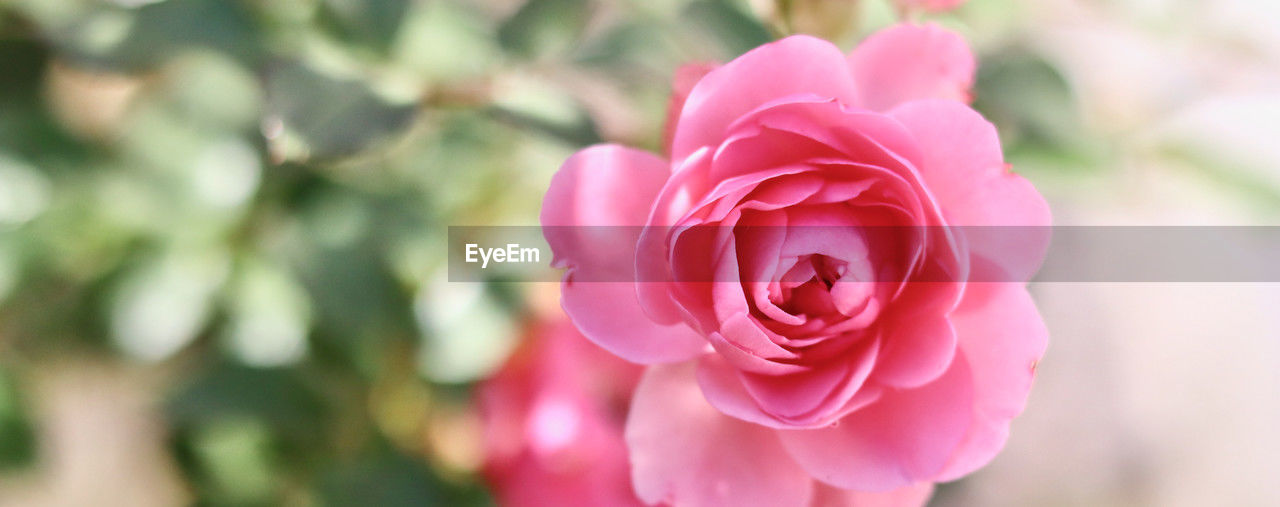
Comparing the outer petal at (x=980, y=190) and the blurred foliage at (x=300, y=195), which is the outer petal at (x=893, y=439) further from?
the blurred foliage at (x=300, y=195)

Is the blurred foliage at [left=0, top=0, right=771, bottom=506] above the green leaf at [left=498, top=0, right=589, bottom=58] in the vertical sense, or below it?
below

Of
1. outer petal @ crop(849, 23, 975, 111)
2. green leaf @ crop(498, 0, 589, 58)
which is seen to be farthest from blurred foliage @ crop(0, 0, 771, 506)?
outer petal @ crop(849, 23, 975, 111)

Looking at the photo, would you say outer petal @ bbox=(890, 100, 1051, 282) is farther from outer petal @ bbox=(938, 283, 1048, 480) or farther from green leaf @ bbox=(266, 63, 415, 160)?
green leaf @ bbox=(266, 63, 415, 160)

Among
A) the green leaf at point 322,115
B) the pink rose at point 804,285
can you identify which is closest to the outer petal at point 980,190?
the pink rose at point 804,285

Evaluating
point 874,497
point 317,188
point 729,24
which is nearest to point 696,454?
point 874,497

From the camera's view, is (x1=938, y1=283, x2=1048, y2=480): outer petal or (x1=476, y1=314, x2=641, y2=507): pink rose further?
(x1=476, y1=314, x2=641, y2=507): pink rose

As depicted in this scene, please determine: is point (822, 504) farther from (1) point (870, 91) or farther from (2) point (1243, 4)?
(2) point (1243, 4)
